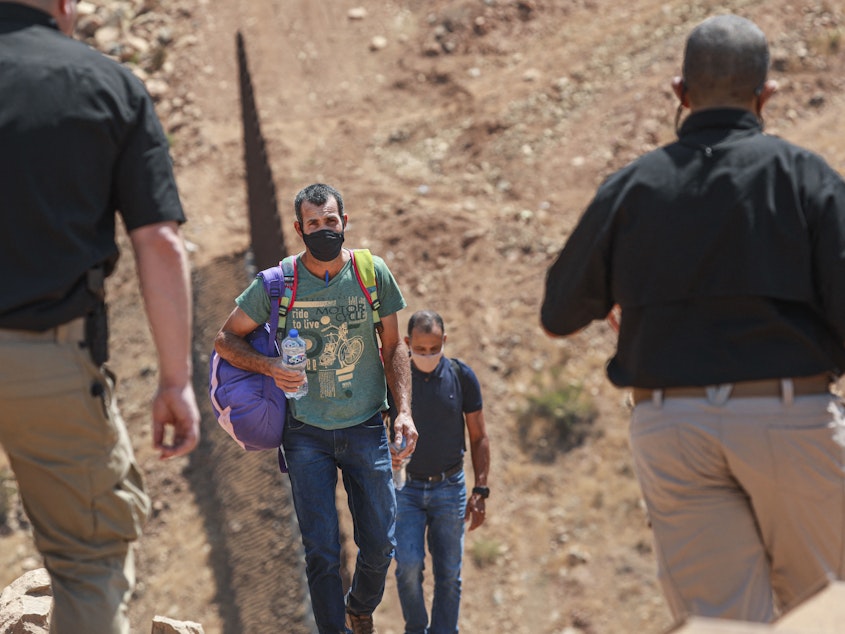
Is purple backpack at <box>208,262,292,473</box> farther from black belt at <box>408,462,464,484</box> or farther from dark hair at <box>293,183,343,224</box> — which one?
black belt at <box>408,462,464,484</box>

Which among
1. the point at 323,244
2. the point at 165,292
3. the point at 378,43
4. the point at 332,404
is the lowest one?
the point at 378,43

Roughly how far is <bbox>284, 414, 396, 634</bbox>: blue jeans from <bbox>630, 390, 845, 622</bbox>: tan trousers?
1829 mm

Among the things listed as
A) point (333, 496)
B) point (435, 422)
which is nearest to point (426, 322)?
point (435, 422)

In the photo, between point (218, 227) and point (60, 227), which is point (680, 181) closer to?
point (60, 227)

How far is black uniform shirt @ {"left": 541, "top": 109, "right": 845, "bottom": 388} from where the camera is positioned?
3.31m

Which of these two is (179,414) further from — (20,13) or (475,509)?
(475,509)

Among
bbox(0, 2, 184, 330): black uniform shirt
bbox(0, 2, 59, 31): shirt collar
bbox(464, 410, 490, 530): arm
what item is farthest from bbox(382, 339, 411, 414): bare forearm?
bbox(0, 2, 59, 31): shirt collar

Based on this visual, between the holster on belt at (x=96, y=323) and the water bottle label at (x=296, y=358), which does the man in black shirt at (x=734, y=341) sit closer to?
the holster on belt at (x=96, y=323)

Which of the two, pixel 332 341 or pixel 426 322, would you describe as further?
pixel 426 322

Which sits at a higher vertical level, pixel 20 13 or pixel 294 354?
pixel 20 13

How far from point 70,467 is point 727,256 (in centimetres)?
181

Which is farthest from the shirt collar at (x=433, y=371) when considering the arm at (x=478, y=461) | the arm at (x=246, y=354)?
the arm at (x=246, y=354)

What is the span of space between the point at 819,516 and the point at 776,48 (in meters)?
16.1

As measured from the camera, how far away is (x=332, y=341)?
5098 millimetres
